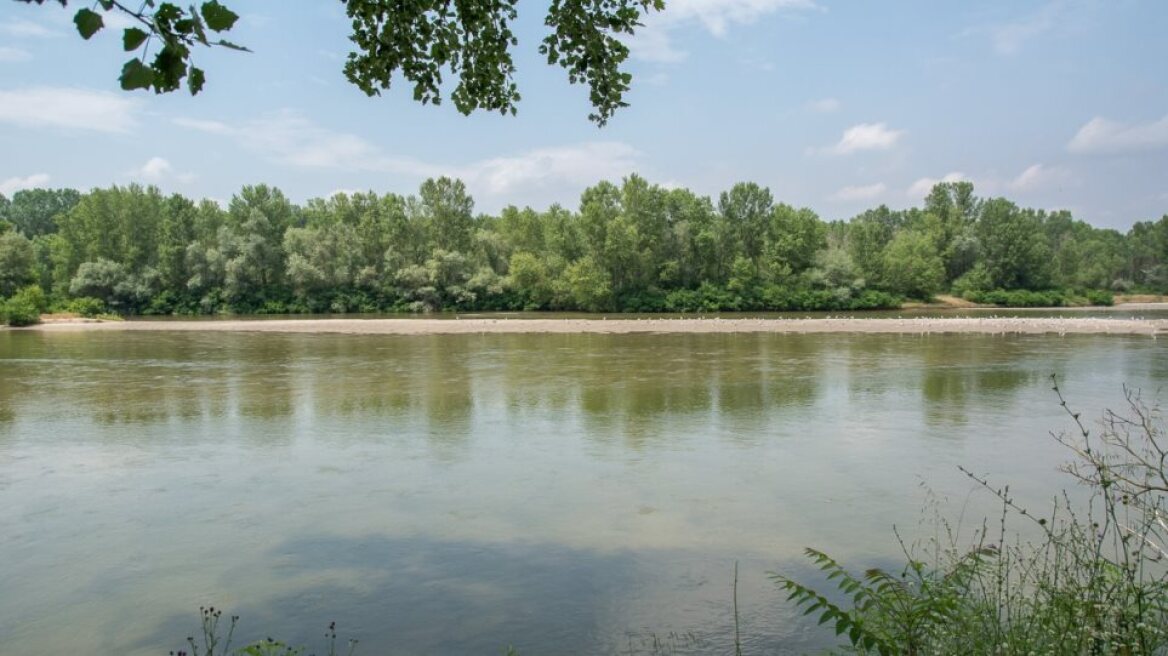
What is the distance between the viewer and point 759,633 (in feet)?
19.8

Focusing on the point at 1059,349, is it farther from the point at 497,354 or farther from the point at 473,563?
the point at 473,563

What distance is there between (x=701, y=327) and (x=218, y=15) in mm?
43407

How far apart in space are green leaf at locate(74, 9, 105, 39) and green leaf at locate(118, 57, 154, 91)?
0.14 metres

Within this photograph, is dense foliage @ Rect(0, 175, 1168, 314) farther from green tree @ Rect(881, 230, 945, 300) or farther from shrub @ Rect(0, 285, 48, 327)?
shrub @ Rect(0, 285, 48, 327)

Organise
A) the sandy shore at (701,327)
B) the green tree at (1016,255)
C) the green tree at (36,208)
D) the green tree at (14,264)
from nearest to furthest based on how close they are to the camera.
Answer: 1. the sandy shore at (701,327)
2. the green tree at (14,264)
3. the green tree at (1016,255)
4. the green tree at (36,208)

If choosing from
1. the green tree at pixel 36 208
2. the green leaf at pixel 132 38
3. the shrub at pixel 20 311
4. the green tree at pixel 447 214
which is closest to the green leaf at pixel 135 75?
the green leaf at pixel 132 38

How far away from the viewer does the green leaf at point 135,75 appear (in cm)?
261

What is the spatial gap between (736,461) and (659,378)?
33.8ft

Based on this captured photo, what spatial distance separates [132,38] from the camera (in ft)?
8.71

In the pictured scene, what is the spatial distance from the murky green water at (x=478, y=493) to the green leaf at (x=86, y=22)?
4.72 metres

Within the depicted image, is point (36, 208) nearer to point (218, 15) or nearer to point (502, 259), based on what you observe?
point (502, 259)

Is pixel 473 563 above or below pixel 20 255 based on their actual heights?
below

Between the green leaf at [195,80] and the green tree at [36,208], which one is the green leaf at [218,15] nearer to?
the green leaf at [195,80]

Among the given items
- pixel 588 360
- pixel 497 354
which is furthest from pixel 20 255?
pixel 588 360
